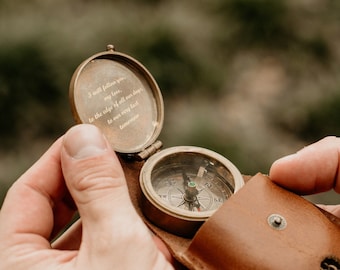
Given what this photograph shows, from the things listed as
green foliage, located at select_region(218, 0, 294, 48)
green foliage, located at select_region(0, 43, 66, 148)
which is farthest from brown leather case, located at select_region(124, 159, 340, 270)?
green foliage, located at select_region(218, 0, 294, 48)

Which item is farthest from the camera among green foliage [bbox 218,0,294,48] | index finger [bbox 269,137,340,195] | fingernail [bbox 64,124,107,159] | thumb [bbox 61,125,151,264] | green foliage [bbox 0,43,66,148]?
green foliage [bbox 218,0,294,48]

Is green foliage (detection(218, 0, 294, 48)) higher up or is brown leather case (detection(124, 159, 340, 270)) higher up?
green foliage (detection(218, 0, 294, 48))

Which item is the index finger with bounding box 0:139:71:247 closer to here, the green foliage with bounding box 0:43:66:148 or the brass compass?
the brass compass

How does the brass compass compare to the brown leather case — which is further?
the brass compass

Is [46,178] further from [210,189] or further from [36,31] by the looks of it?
[36,31]

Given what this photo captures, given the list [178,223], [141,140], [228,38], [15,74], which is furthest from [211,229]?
[228,38]

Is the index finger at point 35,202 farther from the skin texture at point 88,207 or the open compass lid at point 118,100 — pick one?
the open compass lid at point 118,100

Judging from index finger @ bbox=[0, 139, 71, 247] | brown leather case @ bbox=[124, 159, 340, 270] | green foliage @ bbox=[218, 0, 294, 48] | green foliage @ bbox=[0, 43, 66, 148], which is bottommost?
green foliage @ bbox=[0, 43, 66, 148]

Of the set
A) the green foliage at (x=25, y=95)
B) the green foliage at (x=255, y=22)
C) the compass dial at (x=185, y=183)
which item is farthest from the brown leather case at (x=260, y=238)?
the green foliage at (x=255, y=22)
